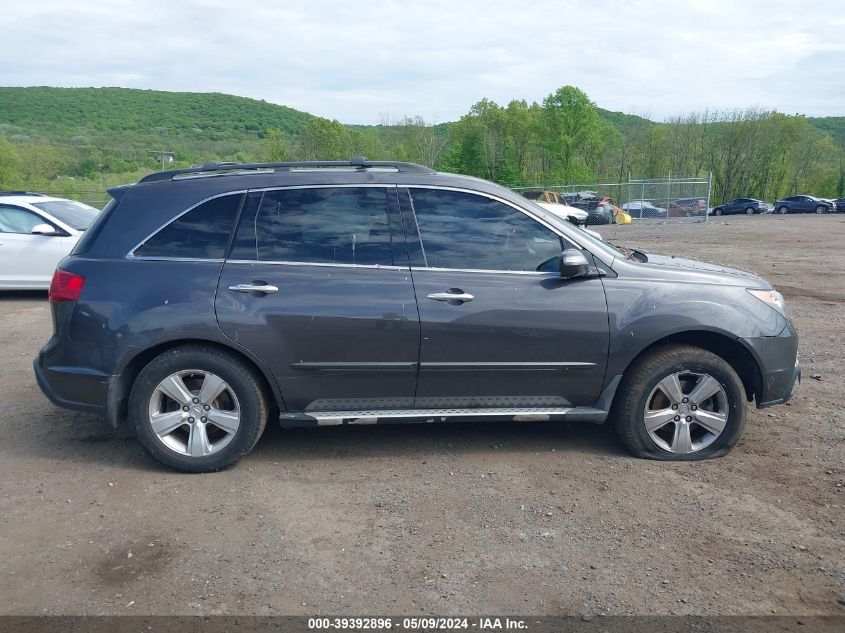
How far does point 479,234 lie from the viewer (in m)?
4.64

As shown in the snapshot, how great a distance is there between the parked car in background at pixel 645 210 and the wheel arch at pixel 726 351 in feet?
112

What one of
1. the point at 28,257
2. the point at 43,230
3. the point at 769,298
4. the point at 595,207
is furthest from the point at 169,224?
the point at 595,207

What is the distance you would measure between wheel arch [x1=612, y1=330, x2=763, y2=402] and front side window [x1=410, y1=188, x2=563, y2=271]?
2.86 ft

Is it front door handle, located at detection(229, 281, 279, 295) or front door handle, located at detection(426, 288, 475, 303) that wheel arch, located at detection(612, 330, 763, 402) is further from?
front door handle, located at detection(229, 281, 279, 295)

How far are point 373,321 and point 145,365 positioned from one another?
4.91 feet

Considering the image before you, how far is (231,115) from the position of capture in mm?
91438

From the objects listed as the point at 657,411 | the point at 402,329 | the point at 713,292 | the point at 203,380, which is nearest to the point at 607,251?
the point at 713,292

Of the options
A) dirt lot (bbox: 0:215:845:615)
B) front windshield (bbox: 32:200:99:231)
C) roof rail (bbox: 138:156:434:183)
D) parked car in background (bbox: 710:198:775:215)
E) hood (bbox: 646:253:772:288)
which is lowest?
parked car in background (bbox: 710:198:775:215)

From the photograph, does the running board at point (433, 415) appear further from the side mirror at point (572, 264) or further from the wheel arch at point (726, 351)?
the side mirror at point (572, 264)

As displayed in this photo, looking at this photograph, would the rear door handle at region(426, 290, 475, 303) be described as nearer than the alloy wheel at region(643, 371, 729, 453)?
Yes

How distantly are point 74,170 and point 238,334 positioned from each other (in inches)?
2174

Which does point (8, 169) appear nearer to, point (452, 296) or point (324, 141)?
point (324, 141)

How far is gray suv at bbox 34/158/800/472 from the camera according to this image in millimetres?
4430

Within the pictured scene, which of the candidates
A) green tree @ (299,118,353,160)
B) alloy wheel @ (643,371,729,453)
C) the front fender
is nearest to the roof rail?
the front fender
